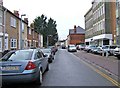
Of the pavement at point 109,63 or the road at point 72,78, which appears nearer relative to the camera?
the road at point 72,78

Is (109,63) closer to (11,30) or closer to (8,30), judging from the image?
(8,30)

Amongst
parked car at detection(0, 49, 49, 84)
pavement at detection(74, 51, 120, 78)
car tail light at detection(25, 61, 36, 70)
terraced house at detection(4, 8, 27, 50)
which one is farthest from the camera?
terraced house at detection(4, 8, 27, 50)

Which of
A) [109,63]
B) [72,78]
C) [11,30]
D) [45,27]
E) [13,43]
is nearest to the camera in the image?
[72,78]

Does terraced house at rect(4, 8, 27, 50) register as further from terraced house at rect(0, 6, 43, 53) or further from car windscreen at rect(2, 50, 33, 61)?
car windscreen at rect(2, 50, 33, 61)

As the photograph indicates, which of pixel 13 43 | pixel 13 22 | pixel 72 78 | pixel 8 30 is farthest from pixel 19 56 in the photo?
pixel 13 22

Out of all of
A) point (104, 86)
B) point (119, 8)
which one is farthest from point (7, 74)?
point (119, 8)

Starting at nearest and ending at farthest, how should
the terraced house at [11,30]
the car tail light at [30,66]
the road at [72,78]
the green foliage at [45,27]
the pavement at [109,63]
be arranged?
the car tail light at [30,66]
the road at [72,78]
the pavement at [109,63]
the terraced house at [11,30]
the green foliage at [45,27]

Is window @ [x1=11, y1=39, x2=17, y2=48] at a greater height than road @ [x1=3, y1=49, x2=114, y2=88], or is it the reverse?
window @ [x1=11, y1=39, x2=17, y2=48]

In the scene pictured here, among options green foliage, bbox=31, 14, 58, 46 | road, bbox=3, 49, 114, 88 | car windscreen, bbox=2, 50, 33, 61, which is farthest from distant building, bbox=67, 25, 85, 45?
car windscreen, bbox=2, 50, 33, 61

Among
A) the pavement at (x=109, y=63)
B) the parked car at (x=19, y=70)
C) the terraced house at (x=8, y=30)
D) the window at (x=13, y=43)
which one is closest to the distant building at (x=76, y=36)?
the terraced house at (x=8, y=30)

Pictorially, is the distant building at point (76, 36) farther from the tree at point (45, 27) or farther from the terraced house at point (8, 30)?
the terraced house at point (8, 30)

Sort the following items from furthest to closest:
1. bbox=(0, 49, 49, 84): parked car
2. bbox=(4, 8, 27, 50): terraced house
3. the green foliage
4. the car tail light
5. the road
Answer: the green foliage, bbox=(4, 8, 27, 50): terraced house, the road, the car tail light, bbox=(0, 49, 49, 84): parked car

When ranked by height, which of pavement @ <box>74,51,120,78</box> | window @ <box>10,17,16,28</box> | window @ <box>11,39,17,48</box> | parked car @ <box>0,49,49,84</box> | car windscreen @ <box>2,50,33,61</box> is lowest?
pavement @ <box>74,51,120,78</box>

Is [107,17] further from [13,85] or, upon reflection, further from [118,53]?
[13,85]
